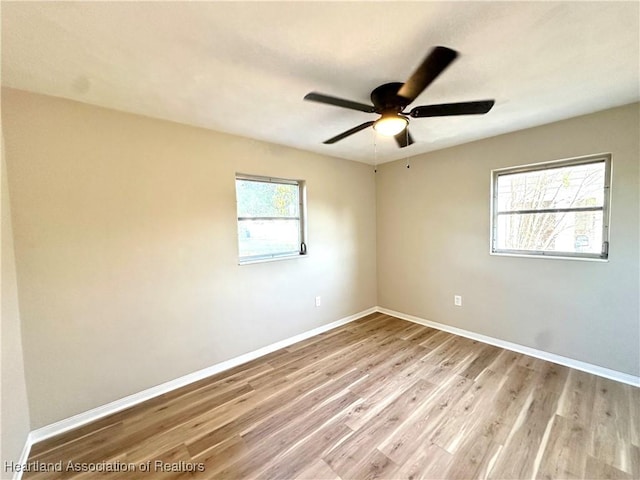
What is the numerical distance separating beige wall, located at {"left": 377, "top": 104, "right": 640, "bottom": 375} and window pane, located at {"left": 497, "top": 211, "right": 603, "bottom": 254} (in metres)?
0.14

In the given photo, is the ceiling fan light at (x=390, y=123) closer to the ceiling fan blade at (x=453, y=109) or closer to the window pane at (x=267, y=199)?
the ceiling fan blade at (x=453, y=109)

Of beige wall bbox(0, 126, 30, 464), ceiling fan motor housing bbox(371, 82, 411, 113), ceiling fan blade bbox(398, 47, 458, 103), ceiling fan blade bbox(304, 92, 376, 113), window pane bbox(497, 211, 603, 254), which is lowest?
beige wall bbox(0, 126, 30, 464)

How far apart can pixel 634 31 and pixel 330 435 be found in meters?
2.95

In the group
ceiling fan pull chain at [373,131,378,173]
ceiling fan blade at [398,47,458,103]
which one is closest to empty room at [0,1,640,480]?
ceiling fan blade at [398,47,458,103]

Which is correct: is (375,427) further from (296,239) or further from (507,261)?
(507,261)

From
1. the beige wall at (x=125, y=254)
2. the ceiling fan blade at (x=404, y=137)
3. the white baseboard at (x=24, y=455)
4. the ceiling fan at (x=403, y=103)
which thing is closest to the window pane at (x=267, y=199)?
the beige wall at (x=125, y=254)

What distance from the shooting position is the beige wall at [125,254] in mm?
1748

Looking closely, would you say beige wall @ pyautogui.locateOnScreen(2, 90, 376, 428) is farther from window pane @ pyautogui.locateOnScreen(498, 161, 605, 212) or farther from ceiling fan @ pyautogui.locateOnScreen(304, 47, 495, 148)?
window pane @ pyautogui.locateOnScreen(498, 161, 605, 212)

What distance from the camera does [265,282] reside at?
292cm

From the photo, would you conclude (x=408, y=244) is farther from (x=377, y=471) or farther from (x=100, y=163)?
(x=100, y=163)

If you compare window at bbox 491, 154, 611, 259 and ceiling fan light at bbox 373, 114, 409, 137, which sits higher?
ceiling fan light at bbox 373, 114, 409, 137

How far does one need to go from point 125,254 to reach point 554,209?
13.4ft

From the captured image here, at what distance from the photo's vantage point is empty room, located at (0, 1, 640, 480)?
54.2 inches

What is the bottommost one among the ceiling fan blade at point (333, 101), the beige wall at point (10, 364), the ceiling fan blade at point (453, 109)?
the beige wall at point (10, 364)
